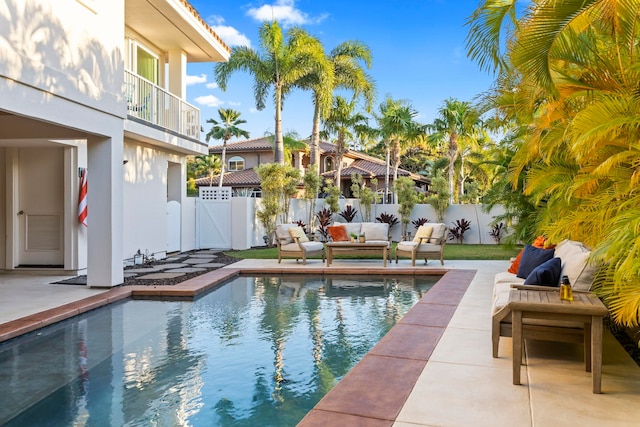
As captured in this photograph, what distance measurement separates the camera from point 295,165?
34406mm

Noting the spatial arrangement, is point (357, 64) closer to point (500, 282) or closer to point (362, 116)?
point (362, 116)

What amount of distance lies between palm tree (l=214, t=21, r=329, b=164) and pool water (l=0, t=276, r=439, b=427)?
13.1 meters

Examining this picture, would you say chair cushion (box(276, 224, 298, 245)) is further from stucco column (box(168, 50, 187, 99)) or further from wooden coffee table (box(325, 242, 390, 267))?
stucco column (box(168, 50, 187, 99))

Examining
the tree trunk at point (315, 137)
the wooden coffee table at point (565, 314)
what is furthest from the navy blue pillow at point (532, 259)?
the tree trunk at point (315, 137)

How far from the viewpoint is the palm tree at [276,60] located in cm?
1958

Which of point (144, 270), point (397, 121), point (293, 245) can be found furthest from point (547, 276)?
point (397, 121)

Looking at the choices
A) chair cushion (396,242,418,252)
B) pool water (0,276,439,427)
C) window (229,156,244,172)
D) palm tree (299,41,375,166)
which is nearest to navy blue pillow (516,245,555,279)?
pool water (0,276,439,427)

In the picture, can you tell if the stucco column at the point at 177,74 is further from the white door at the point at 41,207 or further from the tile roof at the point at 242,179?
the tile roof at the point at 242,179

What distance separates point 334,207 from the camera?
1941cm

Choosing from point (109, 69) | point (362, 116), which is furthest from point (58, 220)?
point (362, 116)

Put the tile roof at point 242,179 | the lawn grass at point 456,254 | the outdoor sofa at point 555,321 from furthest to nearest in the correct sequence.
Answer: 1. the tile roof at point 242,179
2. the lawn grass at point 456,254
3. the outdoor sofa at point 555,321

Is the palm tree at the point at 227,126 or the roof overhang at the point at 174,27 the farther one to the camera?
the palm tree at the point at 227,126

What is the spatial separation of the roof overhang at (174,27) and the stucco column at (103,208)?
4942mm

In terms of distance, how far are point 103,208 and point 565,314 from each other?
286 inches
